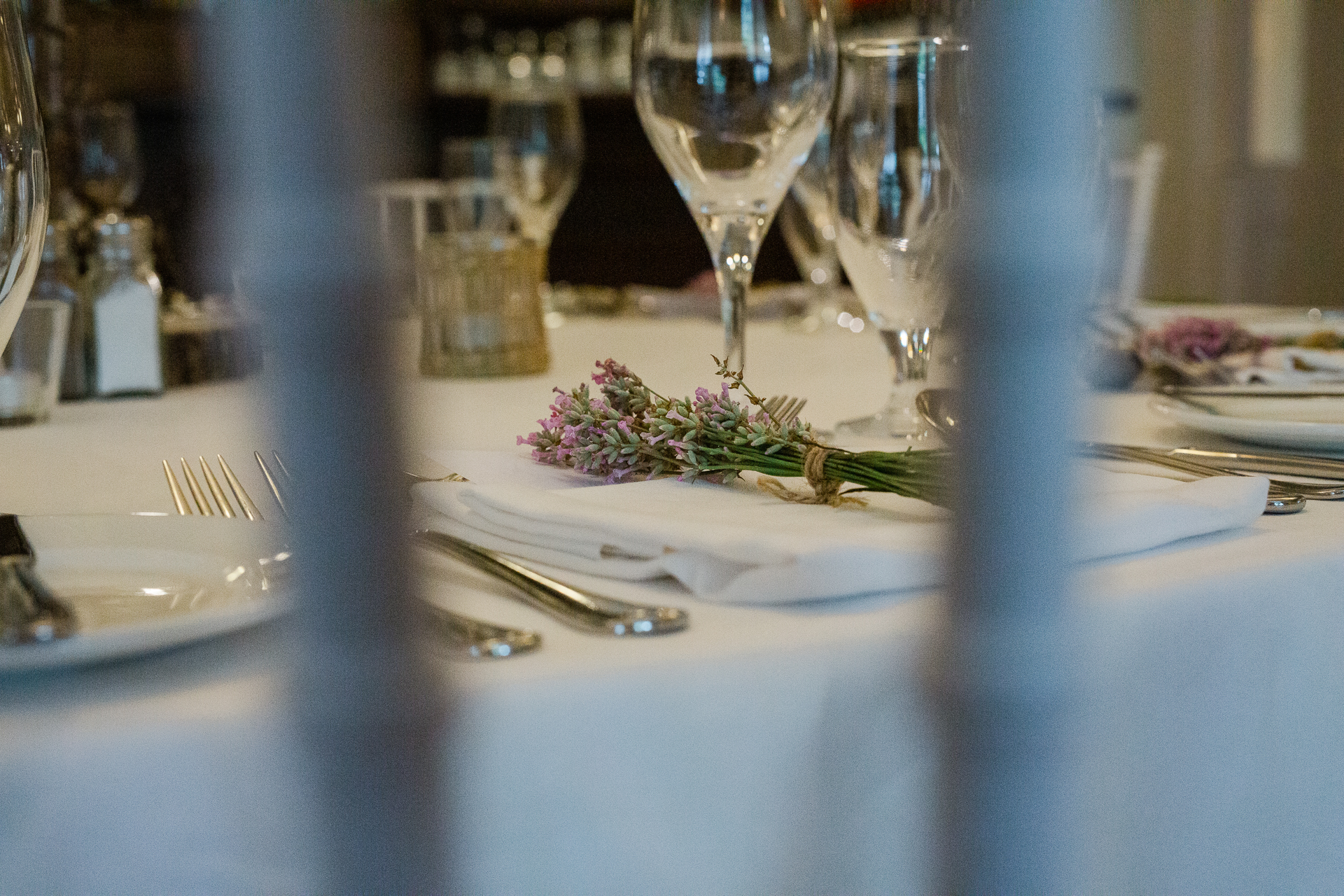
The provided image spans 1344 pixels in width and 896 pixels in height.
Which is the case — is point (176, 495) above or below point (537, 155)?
below

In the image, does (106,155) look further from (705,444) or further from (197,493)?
(705,444)

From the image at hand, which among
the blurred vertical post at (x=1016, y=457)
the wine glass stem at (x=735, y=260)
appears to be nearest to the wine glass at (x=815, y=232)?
the wine glass stem at (x=735, y=260)

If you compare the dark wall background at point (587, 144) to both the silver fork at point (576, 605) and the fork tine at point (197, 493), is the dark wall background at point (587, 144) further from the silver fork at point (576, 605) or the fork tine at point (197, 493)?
the silver fork at point (576, 605)

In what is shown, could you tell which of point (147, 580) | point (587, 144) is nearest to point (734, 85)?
point (147, 580)

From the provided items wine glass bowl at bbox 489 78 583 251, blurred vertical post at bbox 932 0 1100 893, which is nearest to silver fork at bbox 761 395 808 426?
blurred vertical post at bbox 932 0 1100 893

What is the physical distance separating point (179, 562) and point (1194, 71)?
4.79 m

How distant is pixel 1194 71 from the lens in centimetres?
458

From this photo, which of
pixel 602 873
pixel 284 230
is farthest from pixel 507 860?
pixel 284 230

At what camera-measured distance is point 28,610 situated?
0.32 meters

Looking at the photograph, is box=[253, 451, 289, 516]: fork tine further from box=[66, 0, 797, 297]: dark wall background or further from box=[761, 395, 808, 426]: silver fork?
box=[66, 0, 797, 297]: dark wall background

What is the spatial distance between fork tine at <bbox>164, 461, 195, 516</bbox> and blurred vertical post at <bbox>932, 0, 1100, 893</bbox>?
0.44 meters

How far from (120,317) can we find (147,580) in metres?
0.60

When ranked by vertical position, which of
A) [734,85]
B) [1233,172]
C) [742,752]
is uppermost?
[1233,172]

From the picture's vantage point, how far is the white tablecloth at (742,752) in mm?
305
